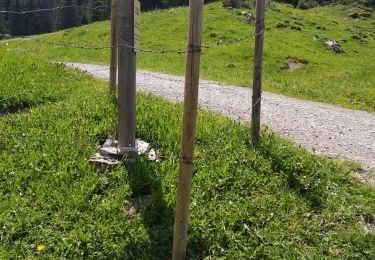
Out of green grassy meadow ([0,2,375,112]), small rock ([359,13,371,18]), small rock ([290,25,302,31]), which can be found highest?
small rock ([359,13,371,18])

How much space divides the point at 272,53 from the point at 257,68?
23.7 m

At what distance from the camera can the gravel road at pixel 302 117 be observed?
10.4m

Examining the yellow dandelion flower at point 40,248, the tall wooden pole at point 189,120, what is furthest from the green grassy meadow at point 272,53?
the yellow dandelion flower at point 40,248

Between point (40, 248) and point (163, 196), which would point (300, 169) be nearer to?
point (163, 196)

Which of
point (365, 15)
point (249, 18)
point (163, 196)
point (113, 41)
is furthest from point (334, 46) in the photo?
point (365, 15)

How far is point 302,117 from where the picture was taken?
13.3 m

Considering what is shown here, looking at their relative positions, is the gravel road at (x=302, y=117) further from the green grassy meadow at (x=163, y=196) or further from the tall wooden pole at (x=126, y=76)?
the tall wooden pole at (x=126, y=76)

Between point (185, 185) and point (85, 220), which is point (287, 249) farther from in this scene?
point (85, 220)

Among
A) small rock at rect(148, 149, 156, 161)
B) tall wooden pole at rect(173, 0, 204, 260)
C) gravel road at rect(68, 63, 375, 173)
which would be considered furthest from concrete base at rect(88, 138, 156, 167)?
gravel road at rect(68, 63, 375, 173)

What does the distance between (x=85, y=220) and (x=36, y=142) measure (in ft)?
8.21

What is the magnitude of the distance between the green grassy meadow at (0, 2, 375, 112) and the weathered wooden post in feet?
38.9

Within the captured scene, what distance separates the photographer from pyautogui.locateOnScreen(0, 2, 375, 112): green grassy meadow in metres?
20.3

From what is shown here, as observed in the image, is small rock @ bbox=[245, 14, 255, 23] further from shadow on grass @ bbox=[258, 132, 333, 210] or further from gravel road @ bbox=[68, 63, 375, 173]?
shadow on grass @ bbox=[258, 132, 333, 210]

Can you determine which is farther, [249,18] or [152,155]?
[249,18]
